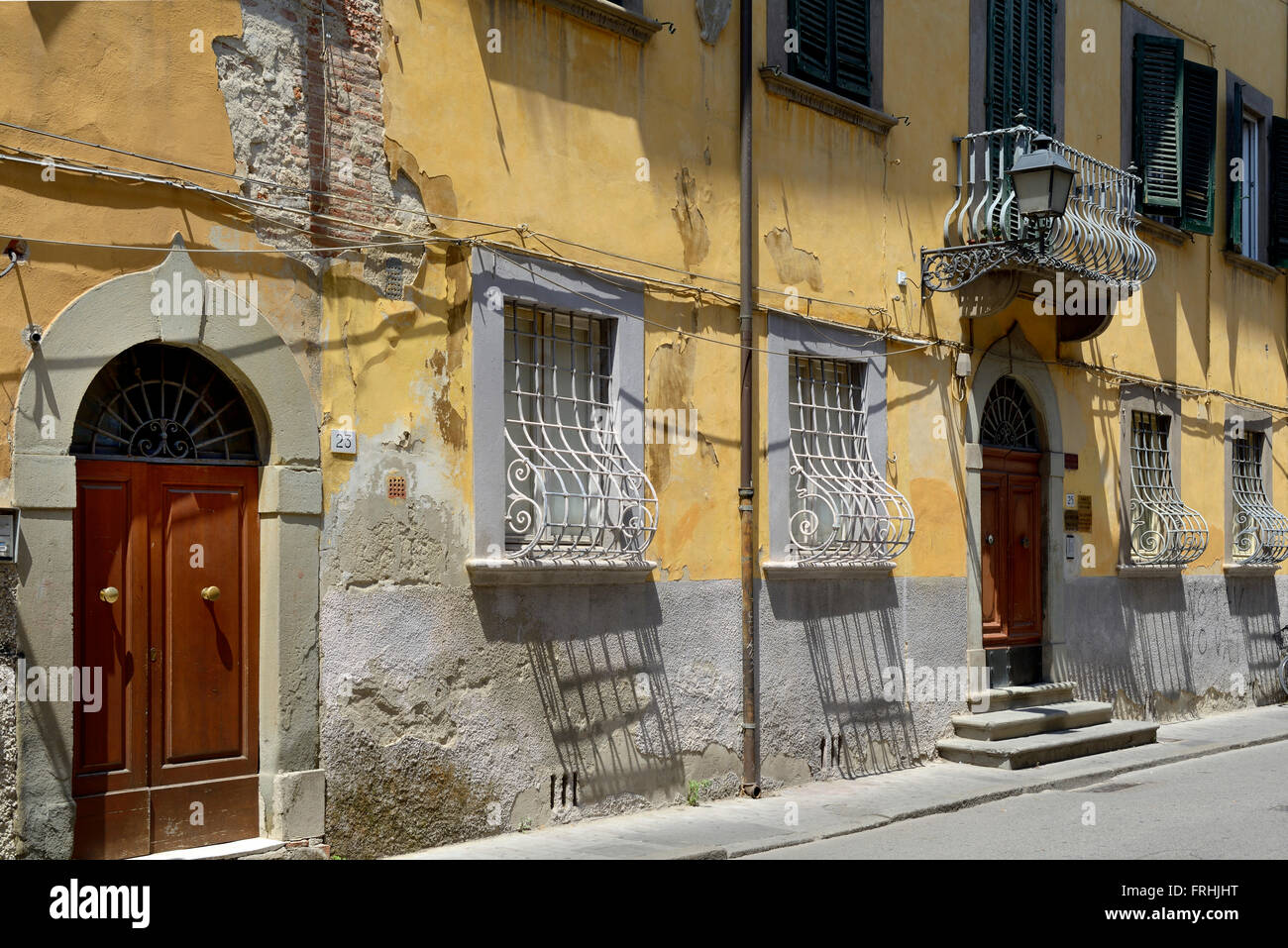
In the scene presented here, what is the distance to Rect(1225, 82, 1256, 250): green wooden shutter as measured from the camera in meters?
17.2

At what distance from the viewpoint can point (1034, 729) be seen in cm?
1271

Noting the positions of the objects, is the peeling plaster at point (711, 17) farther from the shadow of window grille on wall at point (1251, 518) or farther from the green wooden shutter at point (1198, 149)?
the shadow of window grille on wall at point (1251, 518)

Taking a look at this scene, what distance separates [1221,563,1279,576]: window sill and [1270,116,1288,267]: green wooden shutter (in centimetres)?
403

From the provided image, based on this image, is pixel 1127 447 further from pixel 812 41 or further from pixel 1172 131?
pixel 812 41

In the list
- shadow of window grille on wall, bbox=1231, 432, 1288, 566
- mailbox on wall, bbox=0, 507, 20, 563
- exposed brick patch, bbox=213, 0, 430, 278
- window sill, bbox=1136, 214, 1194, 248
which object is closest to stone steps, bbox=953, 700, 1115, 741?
shadow of window grille on wall, bbox=1231, 432, 1288, 566

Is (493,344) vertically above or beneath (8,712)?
above

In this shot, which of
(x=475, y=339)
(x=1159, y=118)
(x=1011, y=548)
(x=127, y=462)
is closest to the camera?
(x=127, y=462)

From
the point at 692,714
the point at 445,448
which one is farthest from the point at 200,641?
the point at 692,714

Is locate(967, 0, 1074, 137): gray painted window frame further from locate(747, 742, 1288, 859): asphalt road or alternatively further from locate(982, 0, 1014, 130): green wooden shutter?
locate(747, 742, 1288, 859): asphalt road

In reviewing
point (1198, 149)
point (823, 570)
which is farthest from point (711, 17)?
point (1198, 149)

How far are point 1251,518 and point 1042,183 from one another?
7852 millimetres

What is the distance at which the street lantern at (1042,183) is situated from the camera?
11.5 meters

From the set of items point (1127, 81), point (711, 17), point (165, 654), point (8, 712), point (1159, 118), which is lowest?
point (8, 712)
